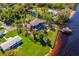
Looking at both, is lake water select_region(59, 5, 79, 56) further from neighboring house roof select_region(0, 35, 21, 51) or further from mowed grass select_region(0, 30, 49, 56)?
neighboring house roof select_region(0, 35, 21, 51)

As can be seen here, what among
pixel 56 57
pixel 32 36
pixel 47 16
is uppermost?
pixel 47 16

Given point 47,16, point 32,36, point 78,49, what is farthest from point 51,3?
point 78,49

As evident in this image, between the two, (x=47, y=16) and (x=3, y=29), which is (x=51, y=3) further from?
(x=3, y=29)

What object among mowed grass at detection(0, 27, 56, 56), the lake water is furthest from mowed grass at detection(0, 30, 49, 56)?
the lake water

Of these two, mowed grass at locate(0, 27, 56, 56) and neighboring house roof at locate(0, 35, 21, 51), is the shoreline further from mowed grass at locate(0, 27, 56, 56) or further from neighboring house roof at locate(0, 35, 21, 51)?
neighboring house roof at locate(0, 35, 21, 51)

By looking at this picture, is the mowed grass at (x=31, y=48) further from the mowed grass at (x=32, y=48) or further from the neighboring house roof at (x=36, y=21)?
the neighboring house roof at (x=36, y=21)

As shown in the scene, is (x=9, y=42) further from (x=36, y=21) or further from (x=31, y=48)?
(x=36, y=21)

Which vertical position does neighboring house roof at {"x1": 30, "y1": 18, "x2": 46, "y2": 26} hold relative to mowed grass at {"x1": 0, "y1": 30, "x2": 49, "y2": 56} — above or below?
above

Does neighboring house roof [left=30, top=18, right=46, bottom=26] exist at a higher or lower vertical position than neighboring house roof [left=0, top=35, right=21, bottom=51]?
higher

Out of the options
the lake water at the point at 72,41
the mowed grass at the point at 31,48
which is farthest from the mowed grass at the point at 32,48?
the lake water at the point at 72,41
